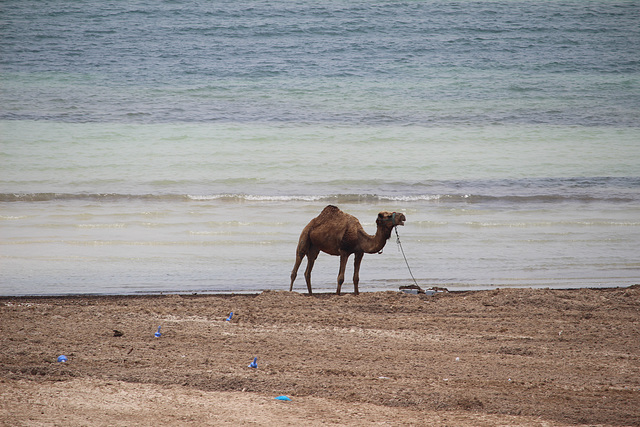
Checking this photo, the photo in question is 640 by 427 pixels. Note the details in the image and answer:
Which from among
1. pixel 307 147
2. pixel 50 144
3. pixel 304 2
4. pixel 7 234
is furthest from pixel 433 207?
pixel 304 2

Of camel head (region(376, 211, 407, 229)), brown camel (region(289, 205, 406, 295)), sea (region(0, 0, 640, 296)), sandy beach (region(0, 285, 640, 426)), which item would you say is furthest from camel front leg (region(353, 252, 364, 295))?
sea (region(0, 0, 640, 296))

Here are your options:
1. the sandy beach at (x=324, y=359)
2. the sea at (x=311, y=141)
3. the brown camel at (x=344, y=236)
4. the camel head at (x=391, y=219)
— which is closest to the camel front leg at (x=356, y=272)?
the brown camel at (x=344, y=236)

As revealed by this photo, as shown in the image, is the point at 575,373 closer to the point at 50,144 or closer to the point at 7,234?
the point at 7,234

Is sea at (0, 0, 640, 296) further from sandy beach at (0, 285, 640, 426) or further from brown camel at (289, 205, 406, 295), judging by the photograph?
sandy beach at (0, 285, 640, 426)

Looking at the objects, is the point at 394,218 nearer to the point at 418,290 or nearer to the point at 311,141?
the point at 418,290

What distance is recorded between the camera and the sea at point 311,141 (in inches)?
435

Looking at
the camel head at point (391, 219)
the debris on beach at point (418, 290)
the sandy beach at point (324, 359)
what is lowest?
the debris on beach at point (418, 290)

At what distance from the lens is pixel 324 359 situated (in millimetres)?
6414

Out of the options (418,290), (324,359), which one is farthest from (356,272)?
(324,359)

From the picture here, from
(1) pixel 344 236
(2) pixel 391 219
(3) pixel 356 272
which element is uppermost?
(2) pixel 391 219

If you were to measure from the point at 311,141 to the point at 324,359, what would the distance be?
57.1ft

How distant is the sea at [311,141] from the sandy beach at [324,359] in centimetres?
132

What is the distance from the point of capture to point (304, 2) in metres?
40.6

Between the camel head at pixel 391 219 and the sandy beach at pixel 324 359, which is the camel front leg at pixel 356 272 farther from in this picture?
the camel head at pixel 391 219
